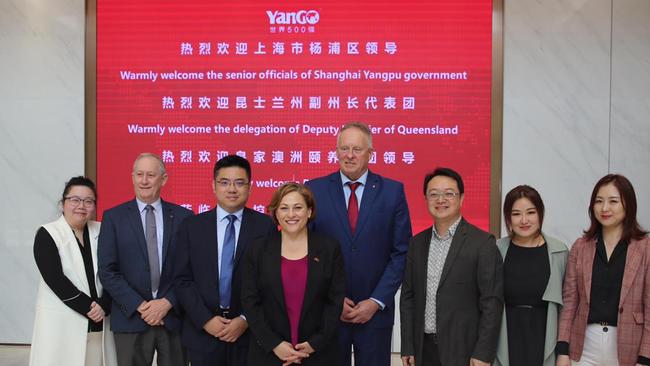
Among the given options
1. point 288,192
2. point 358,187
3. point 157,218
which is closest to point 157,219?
point 157,218

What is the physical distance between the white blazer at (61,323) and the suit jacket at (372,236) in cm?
118

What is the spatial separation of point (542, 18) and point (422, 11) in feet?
2.86

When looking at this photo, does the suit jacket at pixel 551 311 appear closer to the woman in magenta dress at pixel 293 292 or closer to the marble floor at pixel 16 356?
the woman in magenta dress at pixel 293 292

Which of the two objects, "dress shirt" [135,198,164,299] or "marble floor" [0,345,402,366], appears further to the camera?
"marble floor" [0,345,402,366]

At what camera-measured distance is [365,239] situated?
8.94ft

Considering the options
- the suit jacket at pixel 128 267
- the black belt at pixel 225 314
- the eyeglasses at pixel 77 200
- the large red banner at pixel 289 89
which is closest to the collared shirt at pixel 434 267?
the black belt at pixel 225 314

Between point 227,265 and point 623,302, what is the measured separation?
1.65 m

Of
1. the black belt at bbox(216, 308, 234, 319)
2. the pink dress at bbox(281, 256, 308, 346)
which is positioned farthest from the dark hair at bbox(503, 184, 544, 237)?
the black belt at bbox(216, 308, 234, 319)

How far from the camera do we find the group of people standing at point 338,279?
2.41 metres

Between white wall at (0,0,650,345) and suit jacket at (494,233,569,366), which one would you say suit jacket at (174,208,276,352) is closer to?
suit jacket at (494,233,569,366)

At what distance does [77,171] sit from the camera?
15.1 feet

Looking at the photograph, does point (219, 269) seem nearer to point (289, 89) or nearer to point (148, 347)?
point (148, 347)

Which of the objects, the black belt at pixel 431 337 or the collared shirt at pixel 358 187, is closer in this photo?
the black belt at pixel 431 337

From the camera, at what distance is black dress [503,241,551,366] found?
2465 mm
